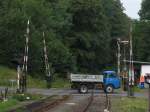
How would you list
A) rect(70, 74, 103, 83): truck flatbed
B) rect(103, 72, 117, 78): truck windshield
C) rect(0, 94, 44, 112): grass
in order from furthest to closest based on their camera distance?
rect(103, 72, 117, 78): truck windshield, rect(70, 74, 103, 83): truck flatbed, rect(0, 94, 44, 112): grass

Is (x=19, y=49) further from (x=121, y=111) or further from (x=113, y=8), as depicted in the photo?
(x=113, y=8)

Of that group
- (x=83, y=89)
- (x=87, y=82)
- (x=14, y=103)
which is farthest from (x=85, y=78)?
(x=14, y=103)

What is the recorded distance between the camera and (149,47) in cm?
10800

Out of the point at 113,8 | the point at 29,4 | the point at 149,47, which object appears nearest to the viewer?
the point at 29,4

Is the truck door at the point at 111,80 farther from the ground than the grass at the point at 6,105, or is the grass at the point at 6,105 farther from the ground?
the truck door at the point at 111,80

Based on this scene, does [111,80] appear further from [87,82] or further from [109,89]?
[87,82]

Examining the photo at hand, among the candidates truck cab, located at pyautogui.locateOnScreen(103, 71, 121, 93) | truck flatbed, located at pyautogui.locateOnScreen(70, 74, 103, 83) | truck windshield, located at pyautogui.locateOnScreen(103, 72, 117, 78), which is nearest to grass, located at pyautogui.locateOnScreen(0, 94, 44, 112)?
truck flatbed, located at pyautogui.locateOnScreen(70, 74, 103, 83)

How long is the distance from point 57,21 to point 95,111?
61.7m

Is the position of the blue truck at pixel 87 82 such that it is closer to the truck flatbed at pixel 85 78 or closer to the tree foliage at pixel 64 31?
the truck flatbed at pixel 85 78

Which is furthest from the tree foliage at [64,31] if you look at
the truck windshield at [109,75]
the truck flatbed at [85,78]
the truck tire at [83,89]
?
the truck tire at [83,89]

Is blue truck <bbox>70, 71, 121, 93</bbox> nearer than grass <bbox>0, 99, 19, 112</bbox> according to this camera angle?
No

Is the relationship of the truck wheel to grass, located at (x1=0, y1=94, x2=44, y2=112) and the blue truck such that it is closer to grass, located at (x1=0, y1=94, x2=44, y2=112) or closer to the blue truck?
the blue truck

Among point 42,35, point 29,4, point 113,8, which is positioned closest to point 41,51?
point 42,35

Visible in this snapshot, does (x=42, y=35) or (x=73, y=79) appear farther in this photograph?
(x=42, y=35)
